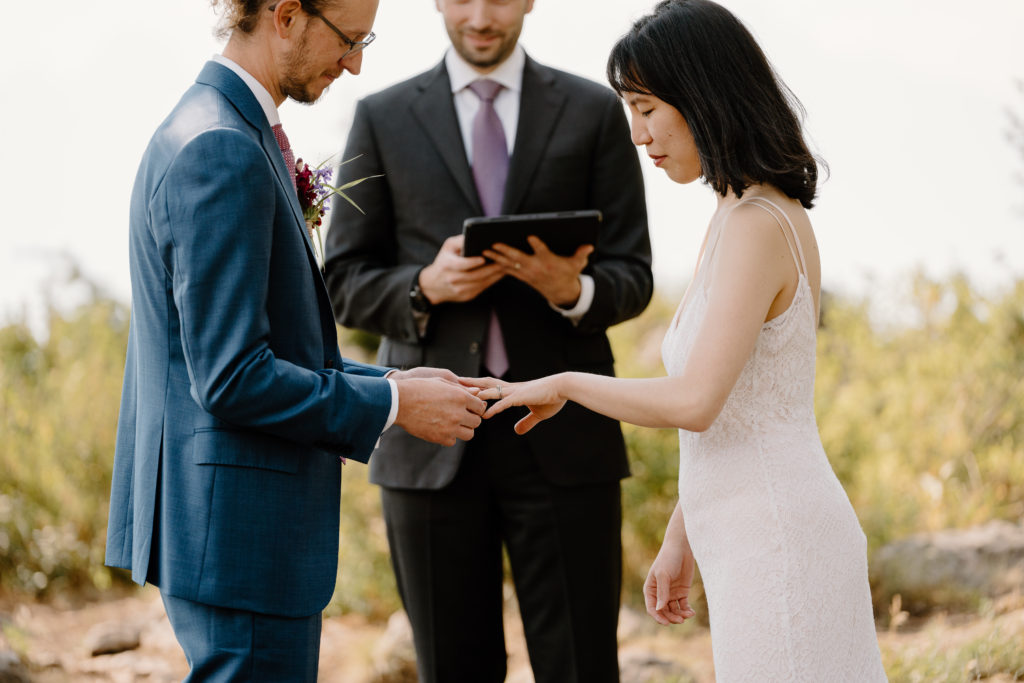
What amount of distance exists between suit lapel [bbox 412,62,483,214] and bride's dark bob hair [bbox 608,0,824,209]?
3.36ft

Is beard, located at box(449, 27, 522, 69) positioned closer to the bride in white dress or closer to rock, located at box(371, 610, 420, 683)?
the bride in white dress

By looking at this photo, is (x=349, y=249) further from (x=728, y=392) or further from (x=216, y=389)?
(x=728, y=392)

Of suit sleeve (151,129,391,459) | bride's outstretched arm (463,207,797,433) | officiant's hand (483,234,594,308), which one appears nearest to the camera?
suit sleeve (151,129,391,459)

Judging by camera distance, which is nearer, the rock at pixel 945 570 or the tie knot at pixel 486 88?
the tie knot at pixel 486 88

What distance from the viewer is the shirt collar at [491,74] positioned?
10.8ft

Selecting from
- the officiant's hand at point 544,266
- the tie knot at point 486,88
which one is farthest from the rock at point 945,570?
the tie knot at point 486,88

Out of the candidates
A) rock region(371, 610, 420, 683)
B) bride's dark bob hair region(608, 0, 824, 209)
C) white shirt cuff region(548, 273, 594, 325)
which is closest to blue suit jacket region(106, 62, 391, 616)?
bride's dark bob hair region(608, 0, 824, 209)

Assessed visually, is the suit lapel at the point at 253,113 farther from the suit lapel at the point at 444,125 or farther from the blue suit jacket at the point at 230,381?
the suit lapel at the point at 444,125

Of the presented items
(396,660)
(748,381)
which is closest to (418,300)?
(748,381)

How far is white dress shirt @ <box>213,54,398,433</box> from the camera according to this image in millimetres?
2203

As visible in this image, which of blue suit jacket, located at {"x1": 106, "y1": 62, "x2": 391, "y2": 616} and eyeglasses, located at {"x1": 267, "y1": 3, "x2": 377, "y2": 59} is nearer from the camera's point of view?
blue suit jacket, located at {"x1": 106, "y1": 62, "x2": 391, "y2": 616}

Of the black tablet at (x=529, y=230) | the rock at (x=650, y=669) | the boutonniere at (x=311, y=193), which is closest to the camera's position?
the boutonniere at (x=311, y=193)

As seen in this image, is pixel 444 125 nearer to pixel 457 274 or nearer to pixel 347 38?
pixel 457 274

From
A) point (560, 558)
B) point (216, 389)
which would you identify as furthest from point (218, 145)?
point (560, 558)
